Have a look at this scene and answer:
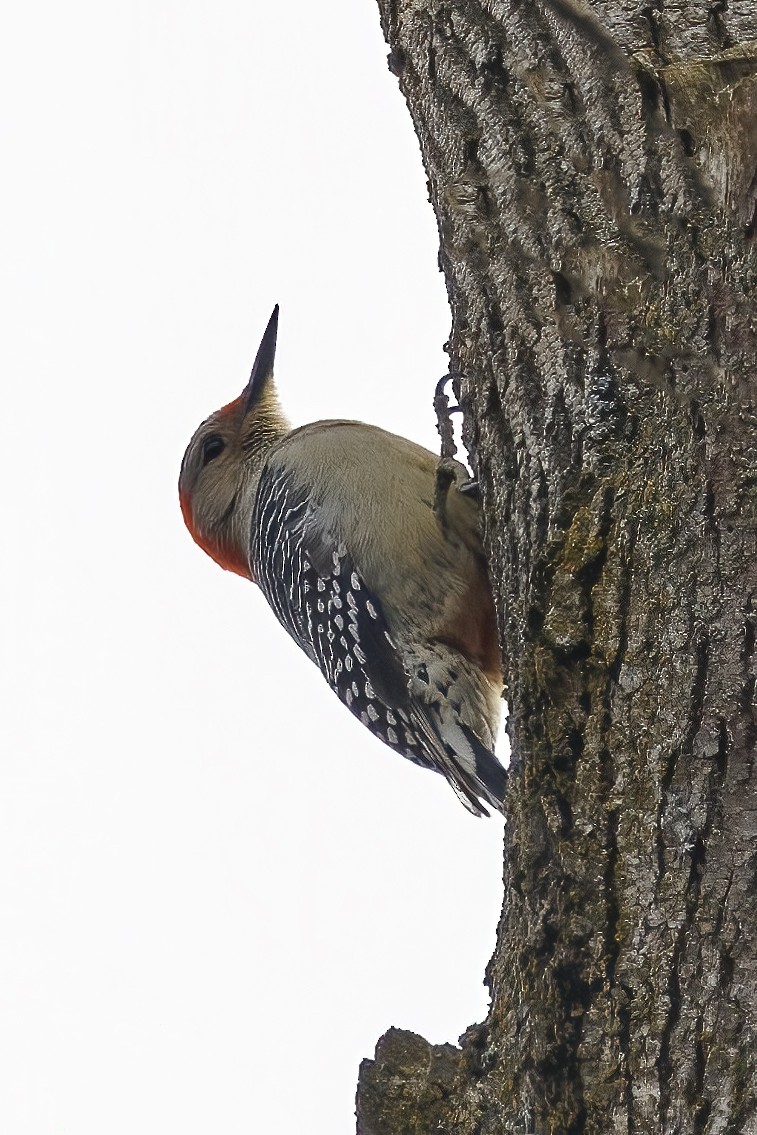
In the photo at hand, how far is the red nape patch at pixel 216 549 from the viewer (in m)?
5.17

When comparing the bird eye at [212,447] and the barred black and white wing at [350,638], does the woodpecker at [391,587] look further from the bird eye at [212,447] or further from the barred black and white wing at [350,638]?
the bird eye at [212,447]

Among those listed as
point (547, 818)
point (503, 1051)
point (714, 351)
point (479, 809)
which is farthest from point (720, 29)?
point (479, 809)

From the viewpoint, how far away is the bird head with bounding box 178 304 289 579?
4988 millimetres

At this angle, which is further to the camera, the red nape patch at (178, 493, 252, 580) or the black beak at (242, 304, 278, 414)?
the red nape patch at (178, 493, 252, 580)

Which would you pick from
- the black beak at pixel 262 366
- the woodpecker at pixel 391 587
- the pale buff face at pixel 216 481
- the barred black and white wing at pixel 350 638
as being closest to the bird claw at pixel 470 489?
the woodpecker at pixel 391 587

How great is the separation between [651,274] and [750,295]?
240 millimetres

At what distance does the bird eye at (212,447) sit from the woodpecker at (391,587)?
410mm

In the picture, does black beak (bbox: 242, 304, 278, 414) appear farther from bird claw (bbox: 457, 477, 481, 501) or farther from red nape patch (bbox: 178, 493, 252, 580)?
bird claw (bbox: 457, 477, 481, 501)

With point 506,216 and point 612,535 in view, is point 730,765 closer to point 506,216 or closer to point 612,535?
point 612,535

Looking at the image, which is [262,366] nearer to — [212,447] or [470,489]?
[212,447]

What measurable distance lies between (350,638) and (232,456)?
1.23 metres

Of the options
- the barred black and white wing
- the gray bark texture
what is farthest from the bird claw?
the gray bark texture

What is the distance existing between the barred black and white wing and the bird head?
305 mm

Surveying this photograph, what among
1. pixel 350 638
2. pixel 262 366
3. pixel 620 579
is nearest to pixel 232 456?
pixel 262 366
